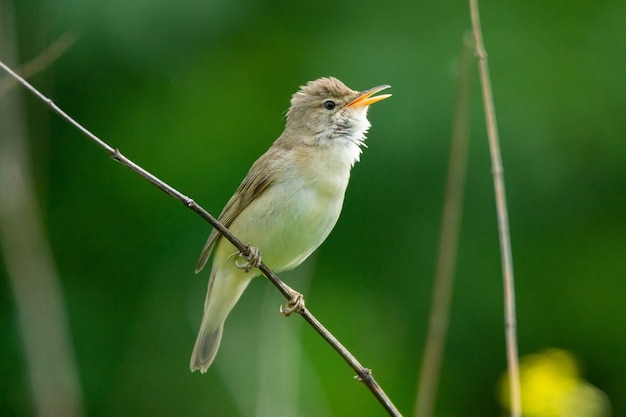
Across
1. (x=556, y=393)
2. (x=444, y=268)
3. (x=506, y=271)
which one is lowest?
(x=556, y=393)

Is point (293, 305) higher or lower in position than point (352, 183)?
lower

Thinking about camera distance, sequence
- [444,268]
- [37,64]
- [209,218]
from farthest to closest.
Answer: [37,64] < [444,268] < [209,218]

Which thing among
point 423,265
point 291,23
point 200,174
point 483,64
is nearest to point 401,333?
point 423,265

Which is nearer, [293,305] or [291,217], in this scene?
[293,305]

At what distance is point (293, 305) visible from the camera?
439 centimetres

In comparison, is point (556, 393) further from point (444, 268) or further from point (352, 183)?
point (352, 183)

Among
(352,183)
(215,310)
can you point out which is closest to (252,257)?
(215,310)

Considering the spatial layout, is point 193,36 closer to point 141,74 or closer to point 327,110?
point 141,74

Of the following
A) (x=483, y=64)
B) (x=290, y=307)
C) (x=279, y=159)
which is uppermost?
(x=279, y=159)

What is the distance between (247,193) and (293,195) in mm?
308

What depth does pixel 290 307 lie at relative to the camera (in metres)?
4.45

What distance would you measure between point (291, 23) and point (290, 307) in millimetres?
2332

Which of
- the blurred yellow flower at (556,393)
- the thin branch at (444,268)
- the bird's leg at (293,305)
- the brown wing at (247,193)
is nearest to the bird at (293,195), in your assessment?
the brown wing at (247,193)

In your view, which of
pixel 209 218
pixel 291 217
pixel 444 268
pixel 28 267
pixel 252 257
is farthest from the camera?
pixel 28 267
